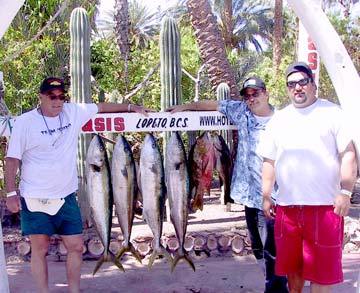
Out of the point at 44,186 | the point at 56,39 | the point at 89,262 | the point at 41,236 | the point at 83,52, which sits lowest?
the point at 89,262

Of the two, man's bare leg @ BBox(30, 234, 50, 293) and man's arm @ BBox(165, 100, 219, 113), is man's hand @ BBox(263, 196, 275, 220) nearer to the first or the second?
man's arm @ BBox(165, 100, 219, 113)

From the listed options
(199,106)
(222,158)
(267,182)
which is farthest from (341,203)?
(199,106)

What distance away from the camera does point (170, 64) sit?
6.83 meters

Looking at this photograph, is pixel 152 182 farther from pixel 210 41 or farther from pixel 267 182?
pixel 210 41

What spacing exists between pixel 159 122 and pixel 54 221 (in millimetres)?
1299

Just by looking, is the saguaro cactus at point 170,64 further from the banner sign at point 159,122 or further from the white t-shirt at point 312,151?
the white t-shirt at point 312,151

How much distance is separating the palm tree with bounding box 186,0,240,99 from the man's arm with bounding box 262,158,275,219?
6647 millimetres

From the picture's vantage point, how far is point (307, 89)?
3688mm

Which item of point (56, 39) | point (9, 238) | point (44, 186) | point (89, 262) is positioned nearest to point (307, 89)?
point (44, 186)

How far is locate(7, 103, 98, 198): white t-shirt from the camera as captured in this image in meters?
3.95

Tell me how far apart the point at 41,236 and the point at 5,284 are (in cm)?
53

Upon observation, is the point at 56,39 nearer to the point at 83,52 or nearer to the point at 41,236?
the point at 83,52

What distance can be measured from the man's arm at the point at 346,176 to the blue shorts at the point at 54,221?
84.0 inches

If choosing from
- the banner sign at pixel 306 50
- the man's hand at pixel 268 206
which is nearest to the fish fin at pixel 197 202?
the man's hand at pixel 268 206
